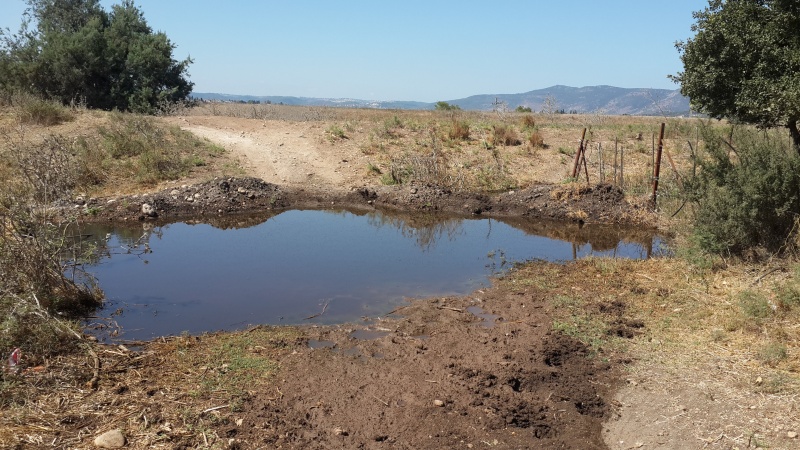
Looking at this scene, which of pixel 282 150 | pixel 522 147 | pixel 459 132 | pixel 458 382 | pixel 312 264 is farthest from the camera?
pixel 459 132

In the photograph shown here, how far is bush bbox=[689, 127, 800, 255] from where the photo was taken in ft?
26.2

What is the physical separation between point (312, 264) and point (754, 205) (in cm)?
713

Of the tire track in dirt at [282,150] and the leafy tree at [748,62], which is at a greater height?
the leafy tree at [748,62]

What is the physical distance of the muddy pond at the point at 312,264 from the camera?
25.6ft

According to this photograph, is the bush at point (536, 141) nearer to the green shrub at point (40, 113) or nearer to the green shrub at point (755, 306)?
the green shrub at point (755, 306)

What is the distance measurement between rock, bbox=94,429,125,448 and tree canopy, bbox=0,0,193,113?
2353 cm

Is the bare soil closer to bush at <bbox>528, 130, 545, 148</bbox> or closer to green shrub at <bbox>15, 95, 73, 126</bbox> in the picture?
bush at <bbox>528, 130, 545, 148</bbox>

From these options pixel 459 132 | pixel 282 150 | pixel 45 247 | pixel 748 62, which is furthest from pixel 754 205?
pixel 282 150

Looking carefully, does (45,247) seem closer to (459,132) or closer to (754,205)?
(754,205)

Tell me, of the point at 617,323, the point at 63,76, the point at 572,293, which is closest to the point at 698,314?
the point at 617,323

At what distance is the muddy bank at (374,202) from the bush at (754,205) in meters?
4.60

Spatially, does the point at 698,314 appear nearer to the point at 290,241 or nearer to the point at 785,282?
the point at 785,282

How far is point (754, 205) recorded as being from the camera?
26.5 ft

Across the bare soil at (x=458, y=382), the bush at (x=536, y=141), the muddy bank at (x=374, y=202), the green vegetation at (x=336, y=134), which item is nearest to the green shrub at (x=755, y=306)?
the bare soil at (x=458, y=382)
